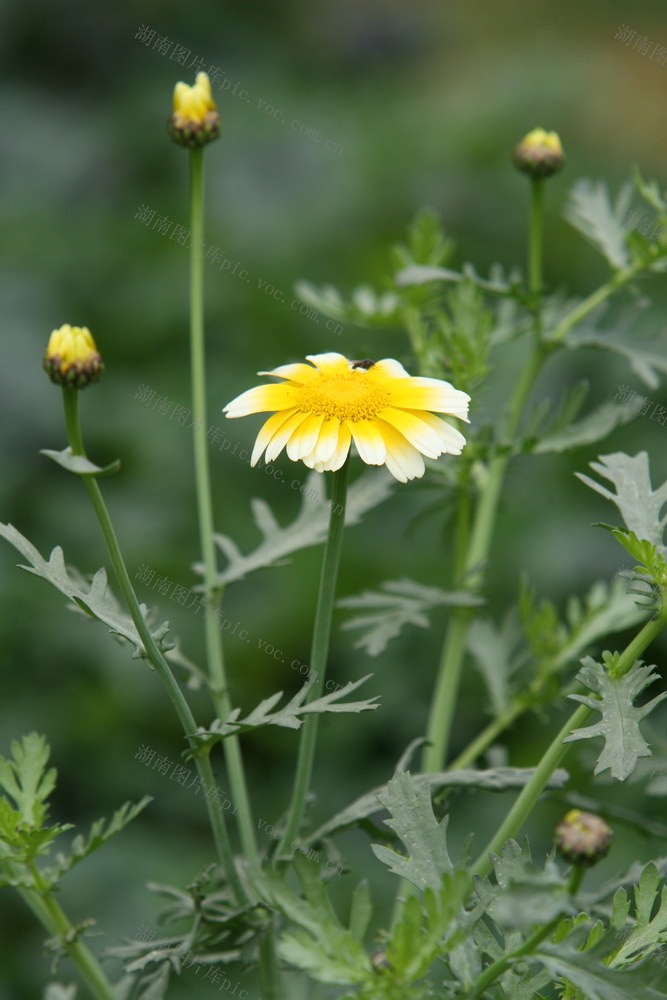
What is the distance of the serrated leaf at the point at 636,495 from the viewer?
901 mm

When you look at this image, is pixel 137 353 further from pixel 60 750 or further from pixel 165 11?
pixel 165 11

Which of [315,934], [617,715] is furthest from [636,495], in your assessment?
[315,934]

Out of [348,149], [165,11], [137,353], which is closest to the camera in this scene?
[137,353]

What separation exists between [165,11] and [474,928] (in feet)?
11.9

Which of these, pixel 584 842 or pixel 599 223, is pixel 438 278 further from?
pixel 584 842

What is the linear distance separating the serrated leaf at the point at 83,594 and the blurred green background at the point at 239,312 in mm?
452

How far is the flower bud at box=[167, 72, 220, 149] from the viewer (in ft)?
3.68

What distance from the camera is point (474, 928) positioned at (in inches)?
31.7

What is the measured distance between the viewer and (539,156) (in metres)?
1.23

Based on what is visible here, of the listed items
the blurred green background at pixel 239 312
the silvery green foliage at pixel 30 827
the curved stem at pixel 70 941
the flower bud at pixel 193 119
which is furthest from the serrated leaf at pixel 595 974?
the flower bud at pixel 193 119

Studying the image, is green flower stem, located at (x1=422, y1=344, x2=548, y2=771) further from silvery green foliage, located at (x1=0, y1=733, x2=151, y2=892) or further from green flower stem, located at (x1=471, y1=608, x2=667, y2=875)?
silvery green foliage, located at (x1=0, y1=733, x2=151, y2=892)

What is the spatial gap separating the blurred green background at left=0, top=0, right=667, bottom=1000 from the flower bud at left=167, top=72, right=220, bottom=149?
443 mm

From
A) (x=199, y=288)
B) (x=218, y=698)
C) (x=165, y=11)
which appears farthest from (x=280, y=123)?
(x=218, y=698)

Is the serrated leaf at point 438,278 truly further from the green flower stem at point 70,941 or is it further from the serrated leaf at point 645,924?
the green flower stem at point 70,941
